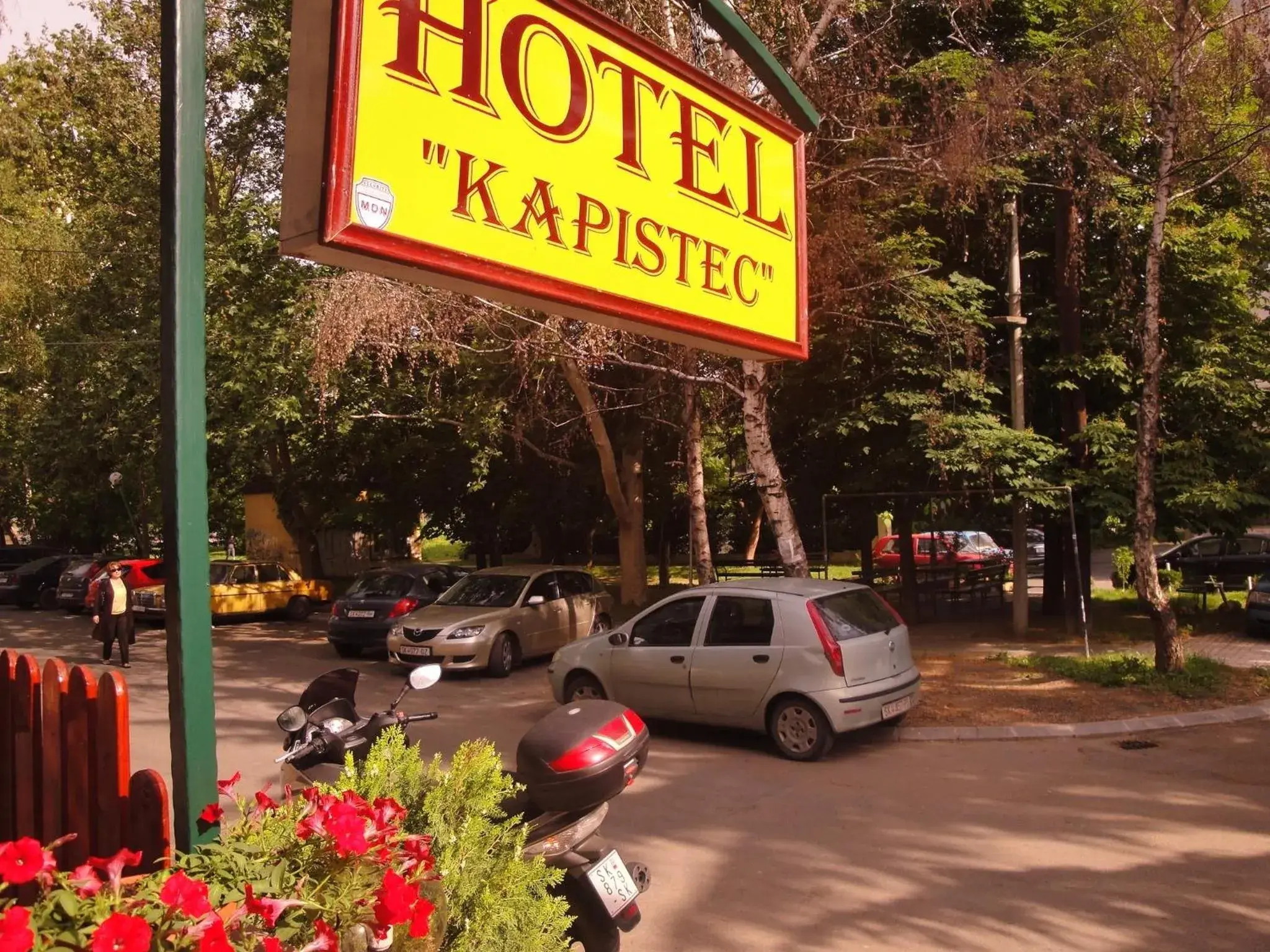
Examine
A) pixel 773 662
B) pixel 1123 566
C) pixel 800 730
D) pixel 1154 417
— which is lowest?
pixel 800 730

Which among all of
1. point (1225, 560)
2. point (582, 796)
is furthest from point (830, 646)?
point (1225, 560)

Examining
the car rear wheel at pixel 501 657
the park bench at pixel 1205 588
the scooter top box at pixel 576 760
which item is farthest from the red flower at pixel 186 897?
the park bench at pixel 1205 588

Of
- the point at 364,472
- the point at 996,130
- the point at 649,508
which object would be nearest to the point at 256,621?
the point at 364,472

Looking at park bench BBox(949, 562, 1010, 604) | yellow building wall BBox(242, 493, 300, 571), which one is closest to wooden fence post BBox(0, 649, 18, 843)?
park bench BBox(949, 562, 1010, 604)

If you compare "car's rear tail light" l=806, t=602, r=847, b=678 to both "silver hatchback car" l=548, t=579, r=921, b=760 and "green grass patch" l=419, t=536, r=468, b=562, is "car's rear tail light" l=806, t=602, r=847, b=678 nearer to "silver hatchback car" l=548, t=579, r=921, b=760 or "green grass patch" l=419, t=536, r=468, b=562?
"silver hatchback car" l=548, t=579, r=921, b=760

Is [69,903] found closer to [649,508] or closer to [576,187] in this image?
[576,187]

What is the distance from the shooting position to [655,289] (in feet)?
12.9

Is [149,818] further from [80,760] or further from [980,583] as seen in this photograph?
[980,583]

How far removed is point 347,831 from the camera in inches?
97.8

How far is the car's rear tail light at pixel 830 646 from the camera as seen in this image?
29.2 ft

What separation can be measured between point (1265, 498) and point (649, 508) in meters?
16.1

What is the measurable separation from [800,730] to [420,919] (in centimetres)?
708

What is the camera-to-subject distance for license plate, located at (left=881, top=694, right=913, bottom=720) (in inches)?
365

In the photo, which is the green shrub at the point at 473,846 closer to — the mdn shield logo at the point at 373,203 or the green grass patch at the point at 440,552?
the mdn shield logo at the point at 373,203
